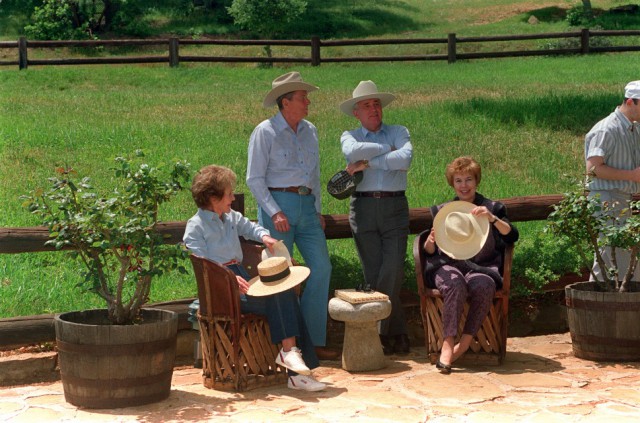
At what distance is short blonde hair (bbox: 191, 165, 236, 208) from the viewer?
6645mm

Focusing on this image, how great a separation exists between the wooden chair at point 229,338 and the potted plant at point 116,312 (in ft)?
0.85

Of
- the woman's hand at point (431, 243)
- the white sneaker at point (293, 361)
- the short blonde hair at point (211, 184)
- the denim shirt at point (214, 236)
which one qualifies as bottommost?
the white sneaker at point (293, 361)

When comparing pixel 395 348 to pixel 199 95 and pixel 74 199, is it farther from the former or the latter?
pixel 199 95

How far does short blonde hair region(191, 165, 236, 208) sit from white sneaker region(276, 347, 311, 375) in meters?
1.05

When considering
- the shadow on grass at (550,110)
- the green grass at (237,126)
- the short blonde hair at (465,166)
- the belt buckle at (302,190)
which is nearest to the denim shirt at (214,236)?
the belt buckle at (302,190)

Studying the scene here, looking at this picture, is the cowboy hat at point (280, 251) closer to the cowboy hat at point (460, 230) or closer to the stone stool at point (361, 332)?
the stone stool at point (361, 332)

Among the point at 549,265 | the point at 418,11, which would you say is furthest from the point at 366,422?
the point at 418,11

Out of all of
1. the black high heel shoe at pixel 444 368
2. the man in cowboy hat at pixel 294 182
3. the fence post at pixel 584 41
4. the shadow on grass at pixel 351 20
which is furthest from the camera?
the shadow on grass at pixel 351 20

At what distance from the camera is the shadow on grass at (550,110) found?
1580 centimetres

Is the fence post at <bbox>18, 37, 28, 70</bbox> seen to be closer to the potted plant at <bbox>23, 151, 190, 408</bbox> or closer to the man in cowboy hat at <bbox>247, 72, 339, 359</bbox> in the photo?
the man in cowboy hat at <bbox>247, 72, 339, 359</bbox>

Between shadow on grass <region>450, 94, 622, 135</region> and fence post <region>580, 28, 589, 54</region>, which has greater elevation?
fence post <region>580, 28, 589, 54</region>

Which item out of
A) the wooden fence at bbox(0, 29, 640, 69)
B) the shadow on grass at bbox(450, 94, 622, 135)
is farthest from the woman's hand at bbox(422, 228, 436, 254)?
the wooden fence at bbox(0, 29, 640, 69)

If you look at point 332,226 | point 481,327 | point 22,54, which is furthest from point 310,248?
point 22,54

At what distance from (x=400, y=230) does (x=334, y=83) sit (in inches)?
580
